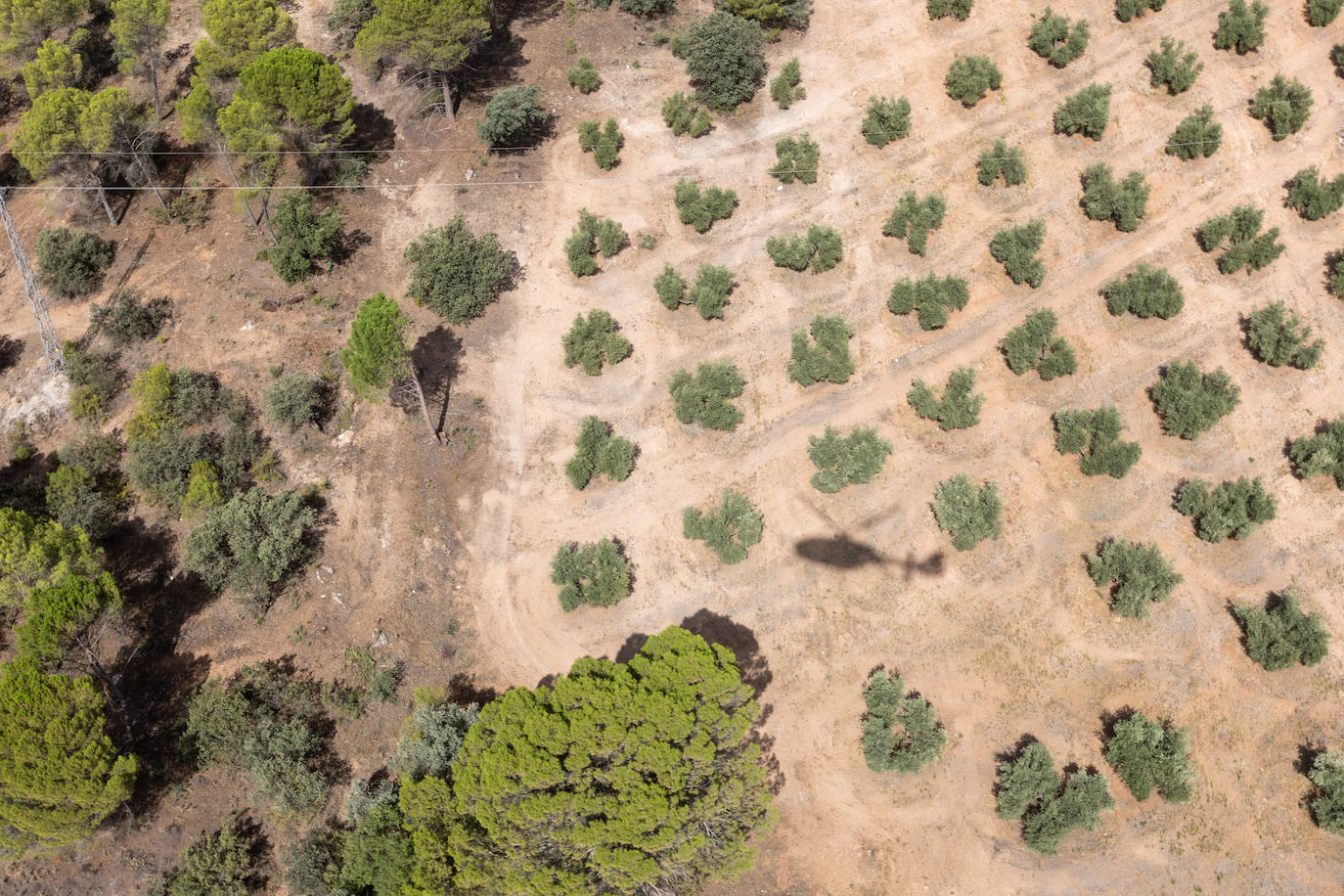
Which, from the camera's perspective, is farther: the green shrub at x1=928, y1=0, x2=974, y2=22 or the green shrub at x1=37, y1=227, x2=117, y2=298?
the green shrub at x1=928, y1=0, x2=974, y2=22

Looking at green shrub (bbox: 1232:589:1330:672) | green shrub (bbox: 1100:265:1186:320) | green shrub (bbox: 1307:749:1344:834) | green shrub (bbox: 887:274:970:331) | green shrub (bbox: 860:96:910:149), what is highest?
green shrub (bbox: 860:96:910:149)

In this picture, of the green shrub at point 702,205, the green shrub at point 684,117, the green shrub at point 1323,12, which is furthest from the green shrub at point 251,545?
the green shrub at point 1323,12

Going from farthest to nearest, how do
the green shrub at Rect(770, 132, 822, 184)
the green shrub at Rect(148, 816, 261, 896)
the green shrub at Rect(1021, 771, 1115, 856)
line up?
the green shrub at Rect(770, 132, 822, 184), the green shrub at Rect(148, 816, 261, 896), the green shrub at Rect(1021, 771, 1115, 856)

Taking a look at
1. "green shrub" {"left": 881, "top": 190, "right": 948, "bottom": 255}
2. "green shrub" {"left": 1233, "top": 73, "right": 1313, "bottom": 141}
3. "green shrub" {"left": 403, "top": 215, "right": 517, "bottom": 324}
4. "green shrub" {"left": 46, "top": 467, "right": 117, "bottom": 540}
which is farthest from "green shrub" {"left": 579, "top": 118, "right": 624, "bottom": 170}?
"green shrub" {"left": 1233, "top": 73, "right": 1313, "bottom": 141}

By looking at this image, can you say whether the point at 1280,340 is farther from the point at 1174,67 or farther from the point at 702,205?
the point at 702,205

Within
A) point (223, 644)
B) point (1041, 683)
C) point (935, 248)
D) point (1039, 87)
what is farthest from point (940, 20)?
point (223, 644)

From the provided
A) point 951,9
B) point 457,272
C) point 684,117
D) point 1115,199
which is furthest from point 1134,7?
point 457,272

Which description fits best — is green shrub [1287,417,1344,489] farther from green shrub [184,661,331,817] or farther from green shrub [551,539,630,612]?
green shrub [184,661,331,817]

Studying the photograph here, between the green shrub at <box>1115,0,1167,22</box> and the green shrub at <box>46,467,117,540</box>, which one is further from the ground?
the green shrub at <box>1115,0,1167,22</box>
